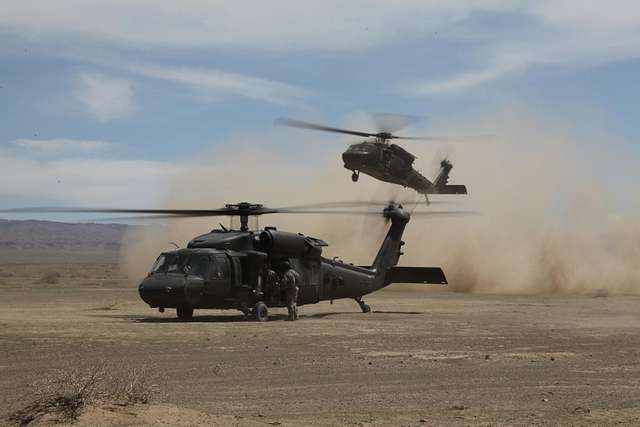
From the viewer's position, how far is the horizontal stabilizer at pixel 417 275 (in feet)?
96.8

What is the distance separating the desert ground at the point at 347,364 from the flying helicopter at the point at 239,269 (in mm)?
763

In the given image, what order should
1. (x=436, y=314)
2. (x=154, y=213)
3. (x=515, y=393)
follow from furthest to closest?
(x=436, y=314) → (x=154, y=213) → (x=515, y=393)

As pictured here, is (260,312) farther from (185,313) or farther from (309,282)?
(309,282)

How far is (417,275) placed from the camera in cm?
2997

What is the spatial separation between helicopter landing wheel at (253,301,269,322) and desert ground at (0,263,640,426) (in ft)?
2.89

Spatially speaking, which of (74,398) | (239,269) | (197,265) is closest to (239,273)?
(239,269)

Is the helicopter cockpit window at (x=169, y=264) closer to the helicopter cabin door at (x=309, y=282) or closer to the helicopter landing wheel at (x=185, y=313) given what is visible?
the helicopter landing wheel at (x=185, y=313)

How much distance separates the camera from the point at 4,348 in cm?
1728

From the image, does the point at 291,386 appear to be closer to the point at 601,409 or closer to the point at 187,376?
the point at 187,376

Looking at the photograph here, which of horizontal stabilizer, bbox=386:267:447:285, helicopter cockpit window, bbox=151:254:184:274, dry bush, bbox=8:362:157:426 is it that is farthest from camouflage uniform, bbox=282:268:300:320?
dry bush, bbox=8:362:157:426

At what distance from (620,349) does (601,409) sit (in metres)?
7.65

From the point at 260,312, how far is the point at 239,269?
125 cm

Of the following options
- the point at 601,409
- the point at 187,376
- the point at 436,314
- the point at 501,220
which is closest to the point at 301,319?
the point at 436,314

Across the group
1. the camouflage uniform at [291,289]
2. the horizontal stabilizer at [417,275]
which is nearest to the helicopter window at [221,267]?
the camouflage uniform at [291,289]
